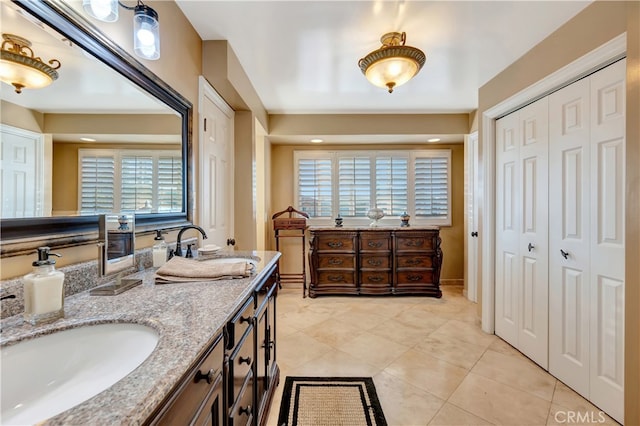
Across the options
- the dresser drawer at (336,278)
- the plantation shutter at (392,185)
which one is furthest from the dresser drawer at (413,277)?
the plantation shutter at (392,185)

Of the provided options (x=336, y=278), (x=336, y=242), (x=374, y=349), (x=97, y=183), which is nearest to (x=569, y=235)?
(x=374, y=349)

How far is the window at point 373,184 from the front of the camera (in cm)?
428

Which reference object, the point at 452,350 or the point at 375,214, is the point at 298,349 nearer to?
the point at 452,350

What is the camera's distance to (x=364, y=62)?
2.05 meters

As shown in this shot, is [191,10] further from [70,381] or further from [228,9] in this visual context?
[70,381]

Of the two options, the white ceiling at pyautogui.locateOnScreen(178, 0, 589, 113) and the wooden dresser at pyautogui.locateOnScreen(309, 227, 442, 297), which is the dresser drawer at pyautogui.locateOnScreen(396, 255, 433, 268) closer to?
the wooden dresser at pyautogui.locateOnScreen(309, 227, 442, 297)

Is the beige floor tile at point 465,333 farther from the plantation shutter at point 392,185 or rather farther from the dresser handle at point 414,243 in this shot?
the plantation shutter at point 392,185

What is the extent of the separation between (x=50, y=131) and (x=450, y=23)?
2.31 meters

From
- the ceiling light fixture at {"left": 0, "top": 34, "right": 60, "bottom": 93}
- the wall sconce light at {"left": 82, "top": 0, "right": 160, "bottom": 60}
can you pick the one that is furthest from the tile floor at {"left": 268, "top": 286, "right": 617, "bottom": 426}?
the wall sconce light at {"left": 82, "top": 0, "right": 160, "bottom": 60}

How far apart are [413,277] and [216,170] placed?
284 centimetres

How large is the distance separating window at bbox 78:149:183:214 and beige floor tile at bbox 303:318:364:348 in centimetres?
174

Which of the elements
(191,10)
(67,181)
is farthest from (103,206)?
(191,10)

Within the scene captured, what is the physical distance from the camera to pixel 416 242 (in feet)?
12.3

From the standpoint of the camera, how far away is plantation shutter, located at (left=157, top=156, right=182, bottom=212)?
5.26 feet
